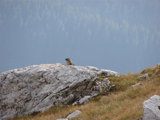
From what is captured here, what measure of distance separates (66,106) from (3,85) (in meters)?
6.72

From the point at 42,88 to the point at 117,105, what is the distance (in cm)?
722

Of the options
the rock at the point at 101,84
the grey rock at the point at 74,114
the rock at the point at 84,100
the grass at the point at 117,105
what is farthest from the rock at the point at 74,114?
the rock at the point at 101,84

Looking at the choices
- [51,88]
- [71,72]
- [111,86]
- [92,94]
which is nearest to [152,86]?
[111,86]

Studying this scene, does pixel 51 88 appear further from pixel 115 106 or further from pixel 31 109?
pixel 115 106

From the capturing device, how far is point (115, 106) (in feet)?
38.0

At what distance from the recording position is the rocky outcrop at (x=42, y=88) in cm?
1509

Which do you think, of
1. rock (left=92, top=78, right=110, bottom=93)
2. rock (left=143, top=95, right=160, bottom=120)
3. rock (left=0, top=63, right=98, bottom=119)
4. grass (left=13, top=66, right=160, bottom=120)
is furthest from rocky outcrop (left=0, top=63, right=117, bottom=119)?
rock (left=143, top=95, right=160, bottom=120)

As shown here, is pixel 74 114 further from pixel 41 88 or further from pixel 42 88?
pixel 41 88

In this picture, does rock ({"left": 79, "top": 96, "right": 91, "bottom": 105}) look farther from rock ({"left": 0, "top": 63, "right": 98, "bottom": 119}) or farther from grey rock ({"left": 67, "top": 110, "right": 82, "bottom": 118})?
grey rock ({"left": 67, "top": 110, "right": 82, "bottom": 118})

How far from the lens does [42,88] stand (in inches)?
621

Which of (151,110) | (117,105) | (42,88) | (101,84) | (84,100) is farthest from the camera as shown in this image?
(101,84)

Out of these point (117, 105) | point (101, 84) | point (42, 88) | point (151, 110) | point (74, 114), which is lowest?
point (151, 110)

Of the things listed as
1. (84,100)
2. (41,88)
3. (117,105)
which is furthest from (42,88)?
(117,105)

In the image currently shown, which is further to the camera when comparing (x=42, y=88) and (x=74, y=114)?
(x=42, y=88)
